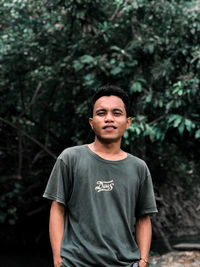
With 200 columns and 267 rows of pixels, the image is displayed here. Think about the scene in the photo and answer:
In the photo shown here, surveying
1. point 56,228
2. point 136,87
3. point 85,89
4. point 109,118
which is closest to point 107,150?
point 109,118

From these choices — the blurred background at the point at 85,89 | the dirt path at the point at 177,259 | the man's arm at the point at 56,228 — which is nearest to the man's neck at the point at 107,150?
the man's arm at the point at 56,228

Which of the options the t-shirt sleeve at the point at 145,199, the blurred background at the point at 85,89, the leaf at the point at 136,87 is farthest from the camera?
the blurred background at the point at 85,89

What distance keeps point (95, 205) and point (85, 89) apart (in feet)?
15.4

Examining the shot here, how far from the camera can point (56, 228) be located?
6.55 feet

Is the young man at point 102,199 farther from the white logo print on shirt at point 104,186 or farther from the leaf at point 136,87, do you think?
the leaf at point 136,87

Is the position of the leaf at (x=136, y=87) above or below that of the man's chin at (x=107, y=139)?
above

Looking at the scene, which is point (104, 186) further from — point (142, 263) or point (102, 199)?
point (142, 263)

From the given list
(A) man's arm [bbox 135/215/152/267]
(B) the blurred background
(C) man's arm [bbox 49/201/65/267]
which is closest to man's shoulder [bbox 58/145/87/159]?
(C) man's arm [bbox 49/201/65/267]

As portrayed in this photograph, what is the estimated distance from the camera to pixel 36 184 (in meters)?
7.48

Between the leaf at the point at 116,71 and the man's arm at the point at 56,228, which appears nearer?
the man's arm at the point at 56,228

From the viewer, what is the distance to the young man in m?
1.93

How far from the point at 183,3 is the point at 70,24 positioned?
5.98ft

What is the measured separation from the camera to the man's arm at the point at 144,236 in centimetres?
210

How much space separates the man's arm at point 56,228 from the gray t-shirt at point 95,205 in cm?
2
